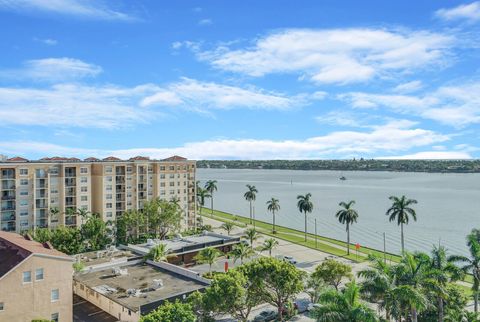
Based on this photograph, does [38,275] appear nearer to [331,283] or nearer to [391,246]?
[331,283]

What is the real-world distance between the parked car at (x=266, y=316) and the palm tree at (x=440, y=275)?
16.9 metres

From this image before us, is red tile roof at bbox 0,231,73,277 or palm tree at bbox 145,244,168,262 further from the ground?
red tile roof at bbox 0,231,73,277

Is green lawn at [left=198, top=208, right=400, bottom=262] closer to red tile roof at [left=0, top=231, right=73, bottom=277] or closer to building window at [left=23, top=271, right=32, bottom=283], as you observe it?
red tile roof at [left=0, top=231, right=73, bottom=277]

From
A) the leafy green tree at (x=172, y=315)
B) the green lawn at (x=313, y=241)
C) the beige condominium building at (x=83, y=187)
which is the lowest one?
the green lawn at (x=313, y=241)

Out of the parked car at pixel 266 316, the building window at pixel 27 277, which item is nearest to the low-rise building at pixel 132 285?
the parked car at pixel 266 316

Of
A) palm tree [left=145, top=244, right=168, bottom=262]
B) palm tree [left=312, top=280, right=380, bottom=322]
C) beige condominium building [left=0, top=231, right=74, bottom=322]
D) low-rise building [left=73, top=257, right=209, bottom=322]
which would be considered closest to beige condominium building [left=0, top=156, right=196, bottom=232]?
low-rise building [left=73, top=257, right=209, bottom=322]

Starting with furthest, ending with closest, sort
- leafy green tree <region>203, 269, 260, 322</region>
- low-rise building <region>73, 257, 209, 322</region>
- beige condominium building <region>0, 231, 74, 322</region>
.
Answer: low-rise building <region>73, 257, 209, 322</region>, beige condominium building <region>0, 231, 74, 322</region>, leafy green tree <region>203, 269, 260, 322</region>

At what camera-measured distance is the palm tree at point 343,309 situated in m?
25.1

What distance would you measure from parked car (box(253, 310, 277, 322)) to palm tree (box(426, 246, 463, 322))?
55.4ft

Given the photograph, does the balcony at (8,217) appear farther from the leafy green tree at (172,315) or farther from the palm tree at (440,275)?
the palm tree at (440,275)

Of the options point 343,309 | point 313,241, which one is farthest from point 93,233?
point 343,309

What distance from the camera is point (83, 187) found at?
271 feet

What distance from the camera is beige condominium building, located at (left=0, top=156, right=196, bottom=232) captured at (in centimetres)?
7362

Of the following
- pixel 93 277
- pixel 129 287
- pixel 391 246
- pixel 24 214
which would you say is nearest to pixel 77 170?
pixel 24 214
